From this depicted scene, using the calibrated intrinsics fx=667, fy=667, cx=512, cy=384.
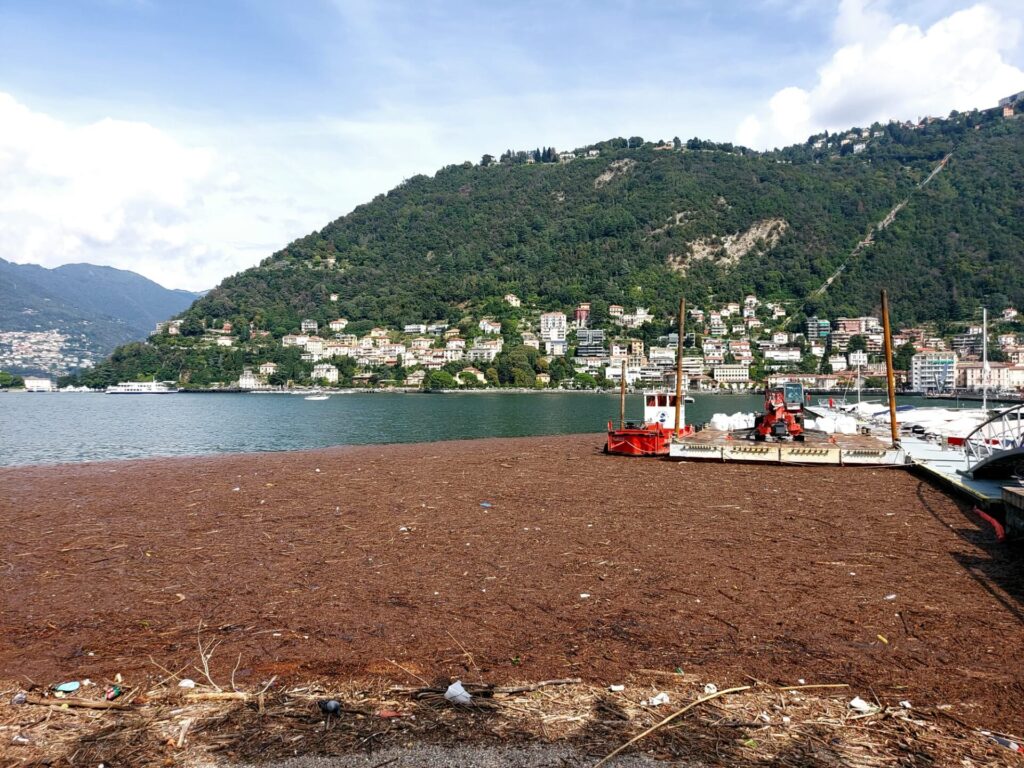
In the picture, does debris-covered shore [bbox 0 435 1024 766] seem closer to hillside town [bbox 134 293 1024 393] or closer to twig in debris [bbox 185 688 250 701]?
twig in debris [bbox 185 688 250 701]

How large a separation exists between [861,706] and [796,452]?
14627 millimetres

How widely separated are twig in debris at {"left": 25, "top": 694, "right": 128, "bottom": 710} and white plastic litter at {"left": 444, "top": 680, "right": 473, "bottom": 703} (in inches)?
82.2

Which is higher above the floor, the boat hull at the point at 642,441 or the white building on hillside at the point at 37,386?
the boat hull at the point at 642,441

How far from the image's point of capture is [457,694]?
4.45 meters

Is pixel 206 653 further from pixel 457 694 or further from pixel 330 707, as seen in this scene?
pixel 457 694

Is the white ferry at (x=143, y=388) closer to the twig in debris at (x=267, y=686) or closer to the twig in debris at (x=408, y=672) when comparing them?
the twig in debris at (x=267, y=686)

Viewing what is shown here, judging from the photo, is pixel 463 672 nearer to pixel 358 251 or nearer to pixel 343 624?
pixel 343 624

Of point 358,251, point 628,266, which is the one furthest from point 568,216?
point 358,251

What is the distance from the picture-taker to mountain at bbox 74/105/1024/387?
13988 cm

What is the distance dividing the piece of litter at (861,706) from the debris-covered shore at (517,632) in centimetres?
2

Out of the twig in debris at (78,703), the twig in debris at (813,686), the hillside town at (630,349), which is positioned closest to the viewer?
the twig in debris at (78,703)

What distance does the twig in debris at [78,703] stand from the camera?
14.3 ft

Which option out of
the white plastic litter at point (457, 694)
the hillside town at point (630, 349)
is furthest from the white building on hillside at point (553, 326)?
the white plastic litter at point (457, 694)

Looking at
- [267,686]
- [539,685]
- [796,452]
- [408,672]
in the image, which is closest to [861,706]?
[539,685]
